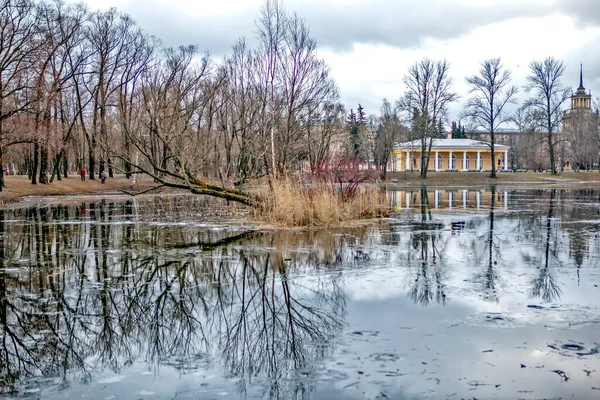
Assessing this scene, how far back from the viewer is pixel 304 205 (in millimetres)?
17172

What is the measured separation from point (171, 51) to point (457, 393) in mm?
41306

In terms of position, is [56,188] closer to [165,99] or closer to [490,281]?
[165,99]

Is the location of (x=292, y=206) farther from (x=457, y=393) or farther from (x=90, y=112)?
(x=90, y=112)

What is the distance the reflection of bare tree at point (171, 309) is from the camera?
575cm

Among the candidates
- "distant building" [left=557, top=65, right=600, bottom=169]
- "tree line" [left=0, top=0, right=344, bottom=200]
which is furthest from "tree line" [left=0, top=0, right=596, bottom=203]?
"distant building" [left=557, top=65, right=600, bottom=169]

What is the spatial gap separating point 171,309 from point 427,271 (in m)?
4.59

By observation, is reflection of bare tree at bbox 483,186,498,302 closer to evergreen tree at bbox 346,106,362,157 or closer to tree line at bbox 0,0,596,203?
tree line at bbox 0,0,596,203

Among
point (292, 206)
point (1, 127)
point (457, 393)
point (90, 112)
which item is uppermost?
point (90, 112)

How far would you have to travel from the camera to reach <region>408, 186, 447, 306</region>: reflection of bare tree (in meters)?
8.12

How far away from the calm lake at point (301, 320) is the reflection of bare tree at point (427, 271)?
0.15 ft

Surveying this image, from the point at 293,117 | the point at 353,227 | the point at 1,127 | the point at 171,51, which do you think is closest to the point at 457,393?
the point at 353,227

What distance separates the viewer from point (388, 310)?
7.41 m

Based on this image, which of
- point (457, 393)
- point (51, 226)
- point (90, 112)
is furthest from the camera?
point (90, 112)

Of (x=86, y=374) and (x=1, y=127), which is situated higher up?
(x=1, y=127)
